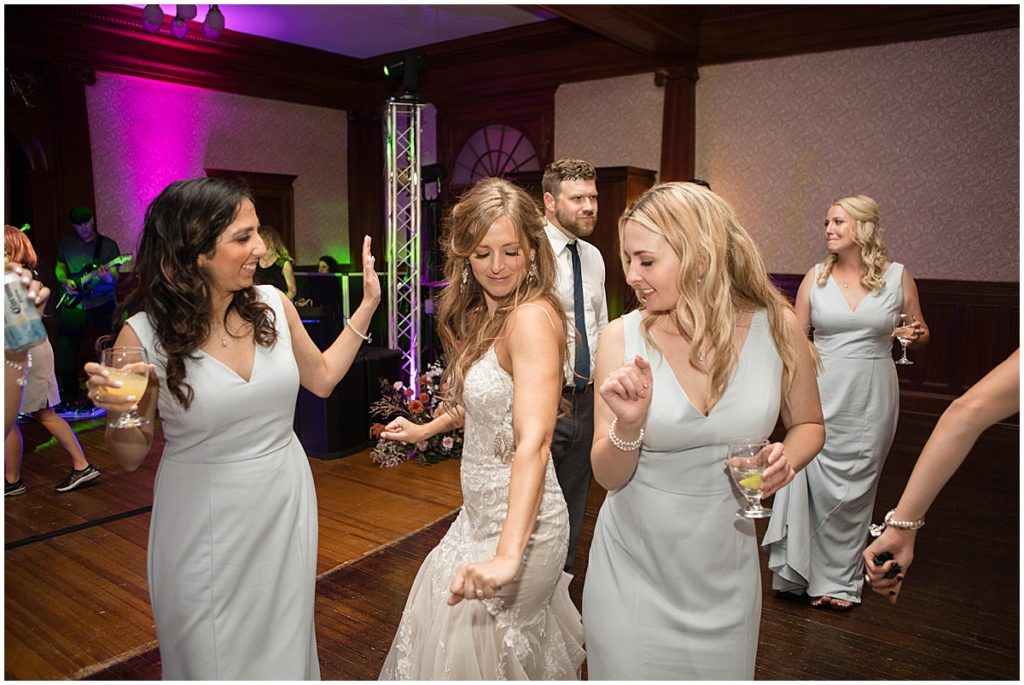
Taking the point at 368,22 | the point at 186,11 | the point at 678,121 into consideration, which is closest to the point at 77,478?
the point at 186,11

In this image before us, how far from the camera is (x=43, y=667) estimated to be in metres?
2.92

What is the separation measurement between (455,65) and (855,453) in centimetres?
856

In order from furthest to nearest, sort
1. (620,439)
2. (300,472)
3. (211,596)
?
(300,472) < (211,596) < (620,439)

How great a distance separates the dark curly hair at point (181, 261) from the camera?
6.15 ft

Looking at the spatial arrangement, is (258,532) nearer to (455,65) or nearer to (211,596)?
(211,596)

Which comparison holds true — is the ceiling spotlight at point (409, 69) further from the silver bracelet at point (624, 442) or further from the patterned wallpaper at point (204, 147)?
the silver bracelet at point (624, 442)

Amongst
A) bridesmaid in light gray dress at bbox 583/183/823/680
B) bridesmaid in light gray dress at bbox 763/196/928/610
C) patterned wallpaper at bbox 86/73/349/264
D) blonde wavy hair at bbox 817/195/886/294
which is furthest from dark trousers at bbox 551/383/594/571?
patterned wallpaper at bbox 86/73/349/264

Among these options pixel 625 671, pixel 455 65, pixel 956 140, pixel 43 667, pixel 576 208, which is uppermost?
pixel 455 65

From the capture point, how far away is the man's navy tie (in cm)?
334

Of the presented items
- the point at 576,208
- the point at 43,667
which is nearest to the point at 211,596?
the point at 43,667

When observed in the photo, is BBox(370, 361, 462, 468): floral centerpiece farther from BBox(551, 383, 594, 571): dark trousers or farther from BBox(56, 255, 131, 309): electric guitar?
BBox(56, 255, 131, 309): electric guitar

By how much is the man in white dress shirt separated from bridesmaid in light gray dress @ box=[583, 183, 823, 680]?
1525mm

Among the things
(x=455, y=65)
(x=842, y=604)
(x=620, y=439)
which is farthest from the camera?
(x=455, y=65)

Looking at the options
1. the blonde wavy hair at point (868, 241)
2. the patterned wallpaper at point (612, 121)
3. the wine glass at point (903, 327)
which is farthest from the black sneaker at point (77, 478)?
the patterned wallpaper at point (612, 121)
